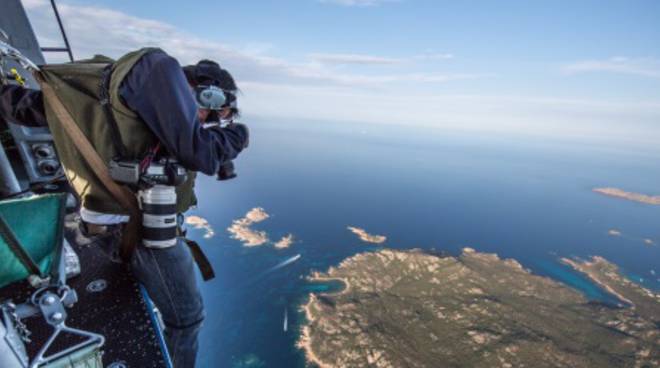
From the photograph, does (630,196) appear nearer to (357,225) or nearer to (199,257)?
(357,225)

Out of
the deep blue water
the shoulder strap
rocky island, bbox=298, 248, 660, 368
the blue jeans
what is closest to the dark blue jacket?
the shoulder strap

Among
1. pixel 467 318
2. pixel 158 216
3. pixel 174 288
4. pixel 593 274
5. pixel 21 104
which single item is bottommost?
pixel 467 318

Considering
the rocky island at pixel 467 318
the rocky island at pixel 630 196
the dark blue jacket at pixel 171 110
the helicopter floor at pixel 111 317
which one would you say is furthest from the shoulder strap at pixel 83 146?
the rocky island at pixel 630 196

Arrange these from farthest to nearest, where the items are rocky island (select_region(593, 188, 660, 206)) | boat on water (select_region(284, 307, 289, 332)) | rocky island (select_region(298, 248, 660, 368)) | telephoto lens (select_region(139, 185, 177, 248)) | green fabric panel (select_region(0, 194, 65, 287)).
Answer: rocky island (select_region(593, 188, 660, 206)) → boat on water (select_region(284, 307, 289, 332)) → rocky island (select_region(298, 248, 660, 368)) → telephoto lens (select_region(139, 185, 177, 248)) → green fabric panel (select_region(0, 194, 65, 287))

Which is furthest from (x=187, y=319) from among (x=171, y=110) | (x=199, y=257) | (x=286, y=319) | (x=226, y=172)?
(x=286, y=319)

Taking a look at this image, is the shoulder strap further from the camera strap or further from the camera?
the camera strap

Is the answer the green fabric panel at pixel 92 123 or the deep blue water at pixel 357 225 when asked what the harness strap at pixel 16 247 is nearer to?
the green fabric panel at pixel 92 123
